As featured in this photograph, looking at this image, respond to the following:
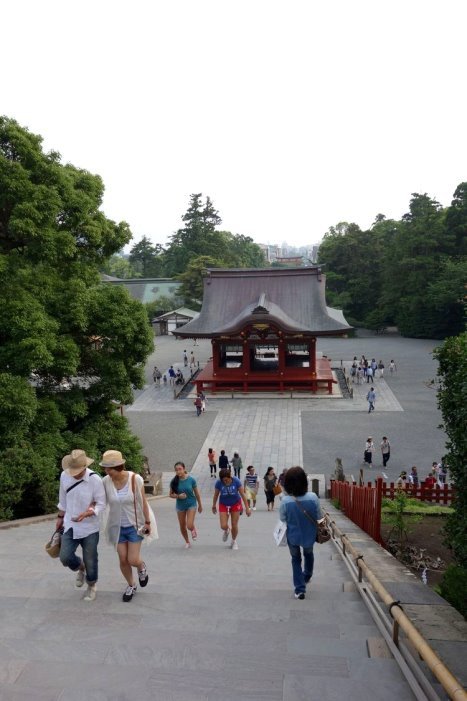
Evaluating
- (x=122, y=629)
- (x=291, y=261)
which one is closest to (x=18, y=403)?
(x=122, y=629)

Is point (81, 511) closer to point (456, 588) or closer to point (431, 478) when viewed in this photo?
point (456, 588)

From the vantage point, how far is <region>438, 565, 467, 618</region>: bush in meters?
Result: 4.74

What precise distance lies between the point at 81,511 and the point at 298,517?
184 centimetres

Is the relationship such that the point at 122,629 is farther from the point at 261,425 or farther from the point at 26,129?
the point at 261,425

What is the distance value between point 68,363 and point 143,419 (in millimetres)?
12357

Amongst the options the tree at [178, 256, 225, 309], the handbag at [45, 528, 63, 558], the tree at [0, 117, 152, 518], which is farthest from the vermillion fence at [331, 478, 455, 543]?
the tree at [178, 256, 225, 309]

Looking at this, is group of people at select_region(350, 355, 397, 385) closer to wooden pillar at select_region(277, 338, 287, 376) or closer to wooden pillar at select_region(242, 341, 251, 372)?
wooden pillar at select_region(277, 338, 287, 376)

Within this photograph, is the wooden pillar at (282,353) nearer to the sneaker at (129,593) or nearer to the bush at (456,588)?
the bush at (456,588)

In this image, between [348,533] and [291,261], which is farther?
[291,261]

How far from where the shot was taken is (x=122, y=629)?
3.71 metres

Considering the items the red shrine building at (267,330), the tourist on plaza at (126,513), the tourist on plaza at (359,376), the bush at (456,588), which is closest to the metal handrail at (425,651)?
the bush at (456,588)

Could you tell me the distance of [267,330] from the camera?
26.2 metres

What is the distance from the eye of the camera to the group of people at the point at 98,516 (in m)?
4.40

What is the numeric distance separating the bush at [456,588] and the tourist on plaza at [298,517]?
1494mm
